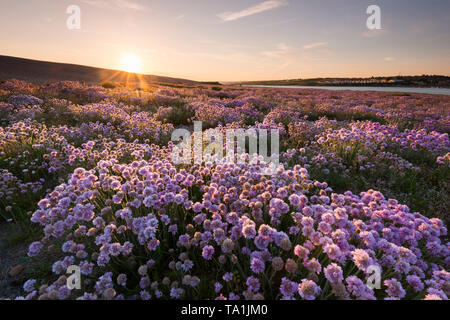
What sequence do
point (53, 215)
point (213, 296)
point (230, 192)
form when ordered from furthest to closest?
point (230, 192)
point (53, 215)
point (213, 296)

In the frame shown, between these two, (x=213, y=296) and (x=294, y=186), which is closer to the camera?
(x=213, y=296)

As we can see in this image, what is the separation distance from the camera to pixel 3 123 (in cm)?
736

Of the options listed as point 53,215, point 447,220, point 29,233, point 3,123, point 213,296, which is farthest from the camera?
point 3,123

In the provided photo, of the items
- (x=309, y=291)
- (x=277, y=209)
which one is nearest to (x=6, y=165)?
(x=277, y=209)

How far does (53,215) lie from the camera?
2.56 m

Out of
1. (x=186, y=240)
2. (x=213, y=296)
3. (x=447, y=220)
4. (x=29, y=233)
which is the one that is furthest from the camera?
(x=447, y=220)

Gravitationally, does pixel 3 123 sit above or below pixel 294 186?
above

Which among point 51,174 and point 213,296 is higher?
point 51,174

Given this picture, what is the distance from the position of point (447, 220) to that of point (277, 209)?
11.8 feet

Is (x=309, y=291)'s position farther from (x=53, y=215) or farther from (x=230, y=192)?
(x=53, y=215)
